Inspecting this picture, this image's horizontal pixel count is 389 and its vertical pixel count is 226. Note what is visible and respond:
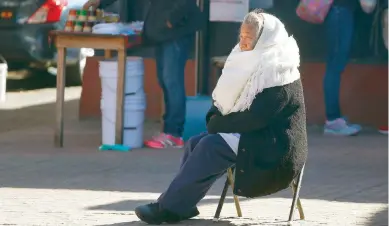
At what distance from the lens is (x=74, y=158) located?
9.29 meters

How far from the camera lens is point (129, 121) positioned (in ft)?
32.2

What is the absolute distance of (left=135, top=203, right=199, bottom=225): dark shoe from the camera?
6594 mm

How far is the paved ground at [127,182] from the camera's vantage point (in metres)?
6.99

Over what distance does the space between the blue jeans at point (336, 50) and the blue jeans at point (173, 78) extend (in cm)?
150

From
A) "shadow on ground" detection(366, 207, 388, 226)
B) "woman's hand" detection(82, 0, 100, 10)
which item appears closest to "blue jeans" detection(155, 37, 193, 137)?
"woman's hand" detection(82, 0, 100, 10)

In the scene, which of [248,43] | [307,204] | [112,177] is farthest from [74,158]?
[248,43]

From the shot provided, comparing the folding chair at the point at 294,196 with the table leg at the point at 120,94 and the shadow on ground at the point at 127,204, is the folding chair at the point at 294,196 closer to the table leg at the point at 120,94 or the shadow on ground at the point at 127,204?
the shadow on ground at the point at 127,204

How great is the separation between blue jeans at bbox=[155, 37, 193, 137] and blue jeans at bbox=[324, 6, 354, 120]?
4.91ft

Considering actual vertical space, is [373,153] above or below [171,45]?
below

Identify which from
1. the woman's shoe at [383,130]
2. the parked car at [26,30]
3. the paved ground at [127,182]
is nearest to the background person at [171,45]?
the paved ground at [127,182]

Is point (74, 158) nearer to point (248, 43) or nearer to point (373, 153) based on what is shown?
point (373, 153)

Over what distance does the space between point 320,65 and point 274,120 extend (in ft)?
16.2

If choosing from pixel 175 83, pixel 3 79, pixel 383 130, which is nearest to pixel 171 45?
pixel 175 83

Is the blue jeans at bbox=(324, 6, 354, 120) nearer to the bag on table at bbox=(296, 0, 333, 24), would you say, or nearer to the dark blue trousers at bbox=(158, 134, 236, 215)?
the bag on table at bbox=(296, 0, 333, 24)
